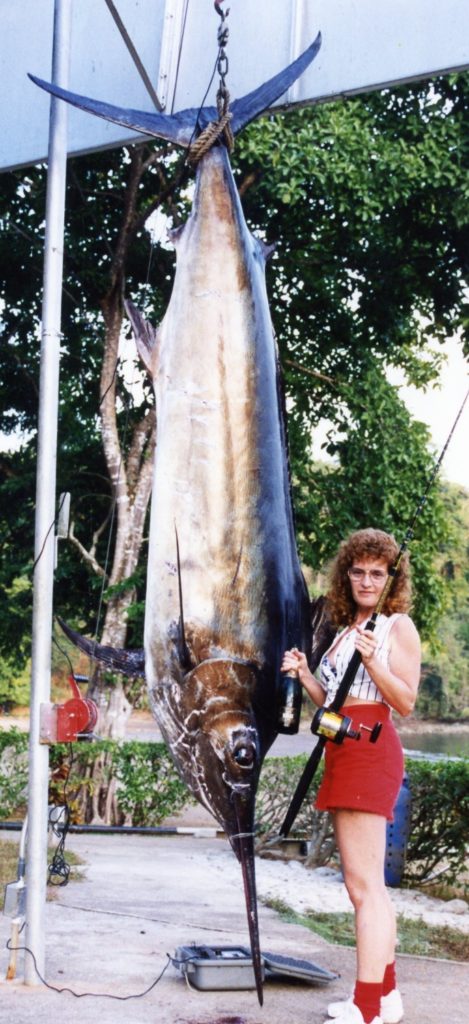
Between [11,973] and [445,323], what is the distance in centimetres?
725

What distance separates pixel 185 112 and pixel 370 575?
142cm

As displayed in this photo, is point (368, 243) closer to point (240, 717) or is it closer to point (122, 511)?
point (122, 511)

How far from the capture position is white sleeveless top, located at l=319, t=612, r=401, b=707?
312 centimetres

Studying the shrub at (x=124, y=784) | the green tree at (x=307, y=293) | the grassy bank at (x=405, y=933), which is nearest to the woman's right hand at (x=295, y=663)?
the grassy bank at (x=405, y=933)

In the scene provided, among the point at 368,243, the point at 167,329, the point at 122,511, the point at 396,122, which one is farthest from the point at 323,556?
the point at 167,329

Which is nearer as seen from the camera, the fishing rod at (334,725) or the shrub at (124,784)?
the fishing rod at (334,725)

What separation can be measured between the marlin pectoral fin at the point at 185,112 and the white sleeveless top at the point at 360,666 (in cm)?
143

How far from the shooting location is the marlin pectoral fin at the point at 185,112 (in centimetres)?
317

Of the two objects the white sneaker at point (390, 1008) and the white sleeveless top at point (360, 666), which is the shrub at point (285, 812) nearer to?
the white sneaker at point (390, 1008)

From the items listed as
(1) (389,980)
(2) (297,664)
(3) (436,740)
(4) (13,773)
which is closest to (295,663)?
(2) (297,664)

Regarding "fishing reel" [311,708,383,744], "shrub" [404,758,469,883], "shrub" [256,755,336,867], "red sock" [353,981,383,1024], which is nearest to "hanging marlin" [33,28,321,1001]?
"fishing reel" [311,708,383,744]

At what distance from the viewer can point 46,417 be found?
12.1 ft

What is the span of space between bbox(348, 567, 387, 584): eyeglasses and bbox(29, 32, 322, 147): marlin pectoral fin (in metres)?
1.27

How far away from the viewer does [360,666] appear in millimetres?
3156
